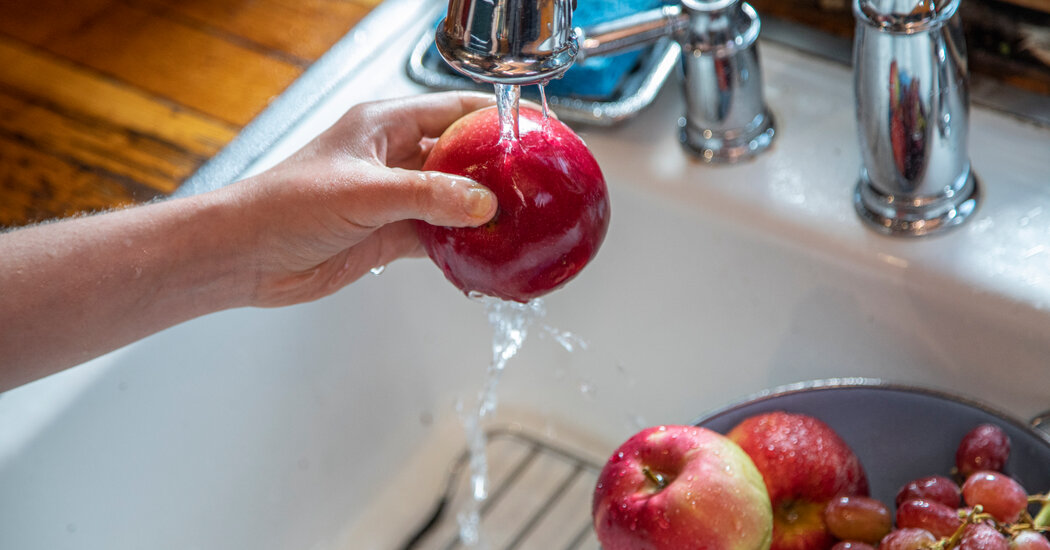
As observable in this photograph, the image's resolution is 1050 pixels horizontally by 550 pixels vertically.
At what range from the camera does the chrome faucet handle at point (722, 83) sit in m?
0.75

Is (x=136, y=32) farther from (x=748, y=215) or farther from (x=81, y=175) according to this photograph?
(x=748, y=215)

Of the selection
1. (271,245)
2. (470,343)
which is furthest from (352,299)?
(271,245)

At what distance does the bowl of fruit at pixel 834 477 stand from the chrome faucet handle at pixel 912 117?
15cm

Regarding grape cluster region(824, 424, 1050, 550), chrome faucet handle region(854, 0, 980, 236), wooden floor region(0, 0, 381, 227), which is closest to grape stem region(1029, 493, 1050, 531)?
grape cluster region(824, 424, 1050, 550)

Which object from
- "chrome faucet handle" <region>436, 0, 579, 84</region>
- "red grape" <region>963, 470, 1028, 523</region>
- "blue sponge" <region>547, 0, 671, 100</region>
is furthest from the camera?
"blue sponge" <region>547, 0, 671, 100</region>

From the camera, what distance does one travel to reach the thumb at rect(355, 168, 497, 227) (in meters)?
0.56

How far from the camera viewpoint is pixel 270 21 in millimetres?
1028

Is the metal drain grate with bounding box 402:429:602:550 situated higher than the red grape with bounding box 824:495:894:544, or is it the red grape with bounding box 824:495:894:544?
the red grape with bounding box 824:495:894:544

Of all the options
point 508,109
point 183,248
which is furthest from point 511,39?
point 183,248

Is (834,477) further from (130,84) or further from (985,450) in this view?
(130,84)

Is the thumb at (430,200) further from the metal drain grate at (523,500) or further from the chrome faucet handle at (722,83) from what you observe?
the metal drain grate at (523,500)

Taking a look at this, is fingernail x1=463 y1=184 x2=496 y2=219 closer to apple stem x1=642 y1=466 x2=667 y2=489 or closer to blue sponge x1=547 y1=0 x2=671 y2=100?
apple stem x1=642 y1=466 x2=667 y2=489

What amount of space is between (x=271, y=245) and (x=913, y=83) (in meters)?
0.41

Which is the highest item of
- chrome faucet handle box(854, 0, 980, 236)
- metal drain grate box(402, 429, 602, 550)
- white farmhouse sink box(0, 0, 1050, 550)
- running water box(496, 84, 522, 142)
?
running water box(496, 84, 522, 142)
